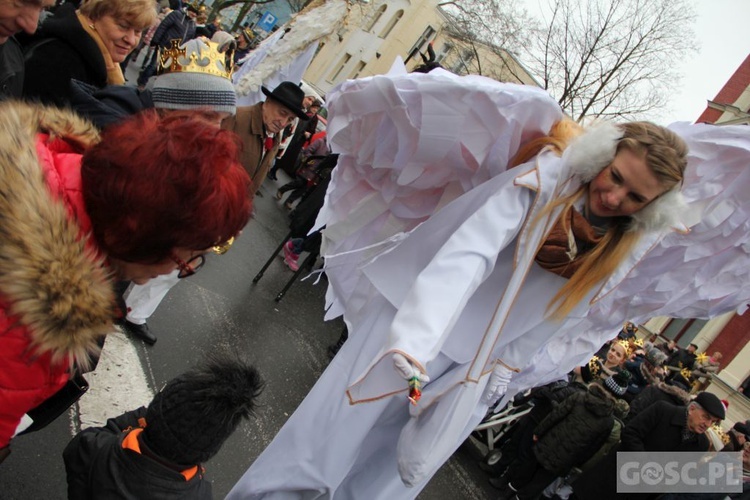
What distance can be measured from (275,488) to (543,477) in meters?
3.65

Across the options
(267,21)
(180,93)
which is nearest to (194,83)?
(180,93)

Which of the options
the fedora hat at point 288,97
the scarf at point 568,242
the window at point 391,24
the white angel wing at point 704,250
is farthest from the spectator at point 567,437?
the window at point 391,24

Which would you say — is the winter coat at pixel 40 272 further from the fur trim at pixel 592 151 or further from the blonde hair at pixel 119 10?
the fur trim at pixel 592 151

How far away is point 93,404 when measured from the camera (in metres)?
3.18

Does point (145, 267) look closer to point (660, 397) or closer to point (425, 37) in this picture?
point (660, 397)

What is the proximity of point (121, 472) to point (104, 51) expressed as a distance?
2.26 meters

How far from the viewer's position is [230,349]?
448 centimetres

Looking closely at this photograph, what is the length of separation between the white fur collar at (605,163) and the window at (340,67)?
142 ft

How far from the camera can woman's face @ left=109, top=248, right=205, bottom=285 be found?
1444mm

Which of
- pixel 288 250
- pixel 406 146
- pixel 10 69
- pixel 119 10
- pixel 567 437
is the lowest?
pixel 288 250

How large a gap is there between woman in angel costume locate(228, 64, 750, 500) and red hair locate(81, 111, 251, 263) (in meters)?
0.91

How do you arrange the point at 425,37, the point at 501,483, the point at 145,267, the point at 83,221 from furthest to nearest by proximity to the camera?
the point at 425,37 → the point at 501,483 → the point at 145,267 → the point at 83,221

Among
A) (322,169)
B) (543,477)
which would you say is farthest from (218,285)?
(543,477)

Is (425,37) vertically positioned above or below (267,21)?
above
